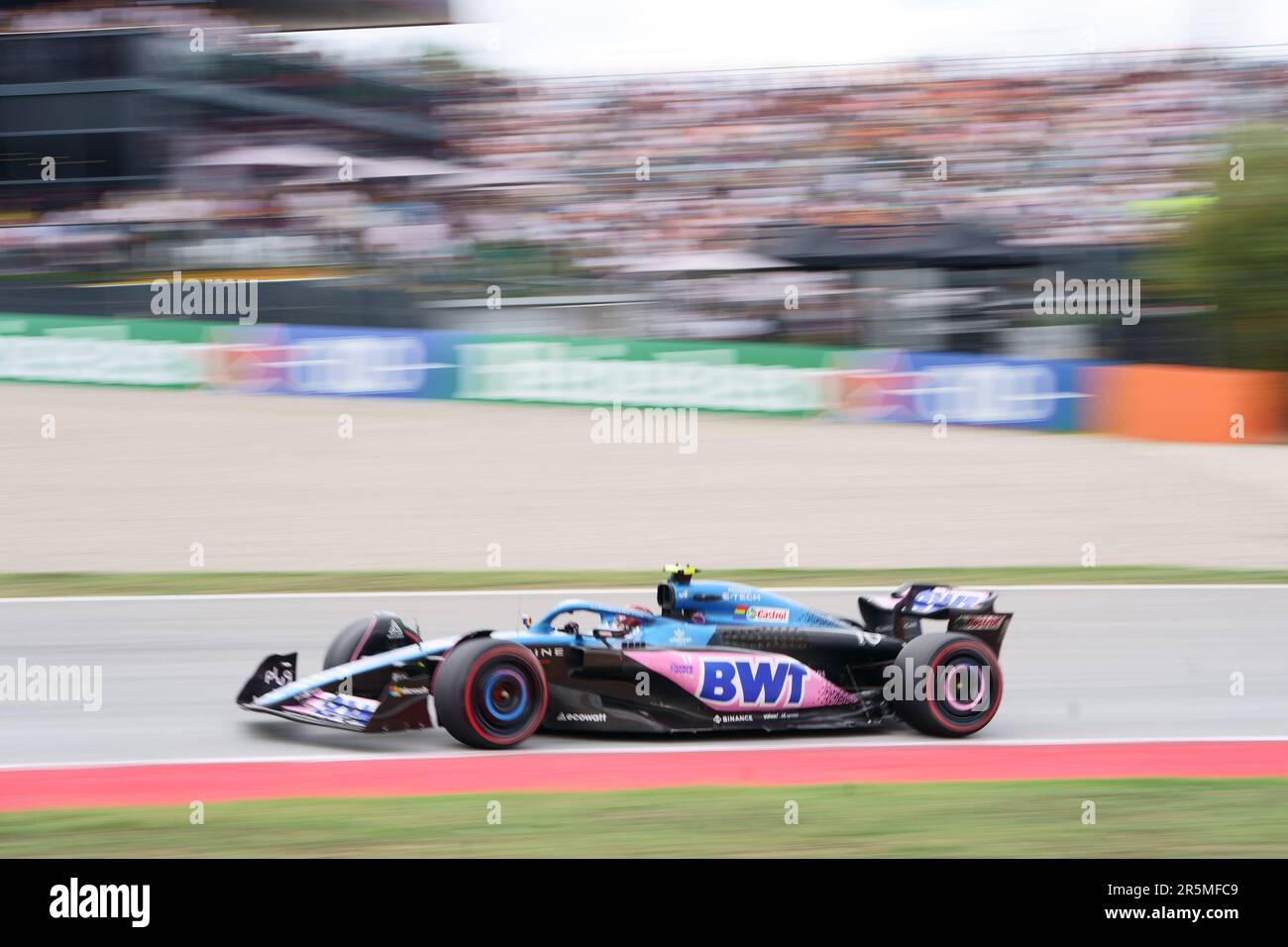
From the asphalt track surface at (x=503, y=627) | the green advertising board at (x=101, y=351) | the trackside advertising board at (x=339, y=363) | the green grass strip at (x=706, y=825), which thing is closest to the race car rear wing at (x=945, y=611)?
the asphalt track surface at (x=503, y=627)

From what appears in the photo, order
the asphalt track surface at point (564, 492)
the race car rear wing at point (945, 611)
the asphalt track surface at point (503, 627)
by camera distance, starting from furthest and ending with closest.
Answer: the asphalt track surface at point (564, 492), the race car rear wing at point (945, 611), the asphalt track surface at point (503, 627)

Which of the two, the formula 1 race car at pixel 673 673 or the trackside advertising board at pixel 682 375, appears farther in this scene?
the trackside advertising board at pixel 682 375

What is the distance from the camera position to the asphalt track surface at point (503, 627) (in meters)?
7.03

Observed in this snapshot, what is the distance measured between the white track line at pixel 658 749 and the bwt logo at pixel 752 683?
217 mm

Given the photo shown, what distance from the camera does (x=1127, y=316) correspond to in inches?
787

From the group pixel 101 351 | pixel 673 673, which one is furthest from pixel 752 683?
pixel 101 351

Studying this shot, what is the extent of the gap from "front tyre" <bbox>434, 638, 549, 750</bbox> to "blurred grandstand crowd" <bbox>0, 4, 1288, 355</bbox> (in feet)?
44.3

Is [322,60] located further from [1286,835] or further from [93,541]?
[1286,835]

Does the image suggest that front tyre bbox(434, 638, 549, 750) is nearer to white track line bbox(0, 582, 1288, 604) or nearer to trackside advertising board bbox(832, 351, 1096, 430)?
white track line bbox(0, 582, 1288, 604)

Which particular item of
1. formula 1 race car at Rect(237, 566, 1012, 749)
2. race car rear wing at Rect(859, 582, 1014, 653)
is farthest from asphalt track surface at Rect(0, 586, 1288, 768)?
race car rear wing at Rect(859, 582, 1014, 653)

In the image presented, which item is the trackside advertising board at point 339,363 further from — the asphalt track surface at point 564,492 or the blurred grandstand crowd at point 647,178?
the blurred grandstand crowd at point 647,178

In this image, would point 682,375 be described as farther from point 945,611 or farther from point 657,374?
point 945,611
